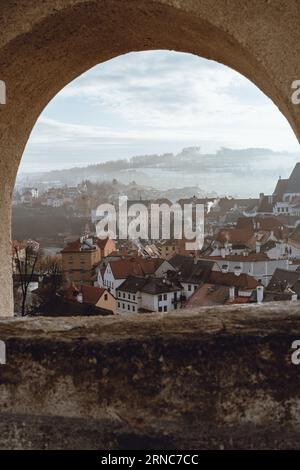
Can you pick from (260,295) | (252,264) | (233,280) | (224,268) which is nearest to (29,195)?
(260,295)

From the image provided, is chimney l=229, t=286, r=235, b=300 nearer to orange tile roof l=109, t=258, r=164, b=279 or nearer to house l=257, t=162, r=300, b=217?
orange tile roof l=109, t=258, r=164, b=279

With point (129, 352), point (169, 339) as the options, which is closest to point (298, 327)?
point (169, 339)

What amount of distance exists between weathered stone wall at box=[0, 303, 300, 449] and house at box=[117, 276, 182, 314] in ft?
18.8

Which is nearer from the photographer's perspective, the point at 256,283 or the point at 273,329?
the point at 273,329

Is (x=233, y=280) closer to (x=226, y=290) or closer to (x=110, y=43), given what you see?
(x=226, y=290)

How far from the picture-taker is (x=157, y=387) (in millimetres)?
2012

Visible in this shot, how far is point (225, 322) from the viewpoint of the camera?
6.99 feet

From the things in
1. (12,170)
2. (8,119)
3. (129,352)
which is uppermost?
(8,119)

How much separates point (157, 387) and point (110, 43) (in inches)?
80.0

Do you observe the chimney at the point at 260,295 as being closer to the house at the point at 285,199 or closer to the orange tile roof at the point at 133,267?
the house at the point at 285,199

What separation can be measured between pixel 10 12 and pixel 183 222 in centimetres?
451

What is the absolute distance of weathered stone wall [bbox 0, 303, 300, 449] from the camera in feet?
6.47

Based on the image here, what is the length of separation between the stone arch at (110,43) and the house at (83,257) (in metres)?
4.74

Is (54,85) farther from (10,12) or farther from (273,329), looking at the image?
(273,329)
